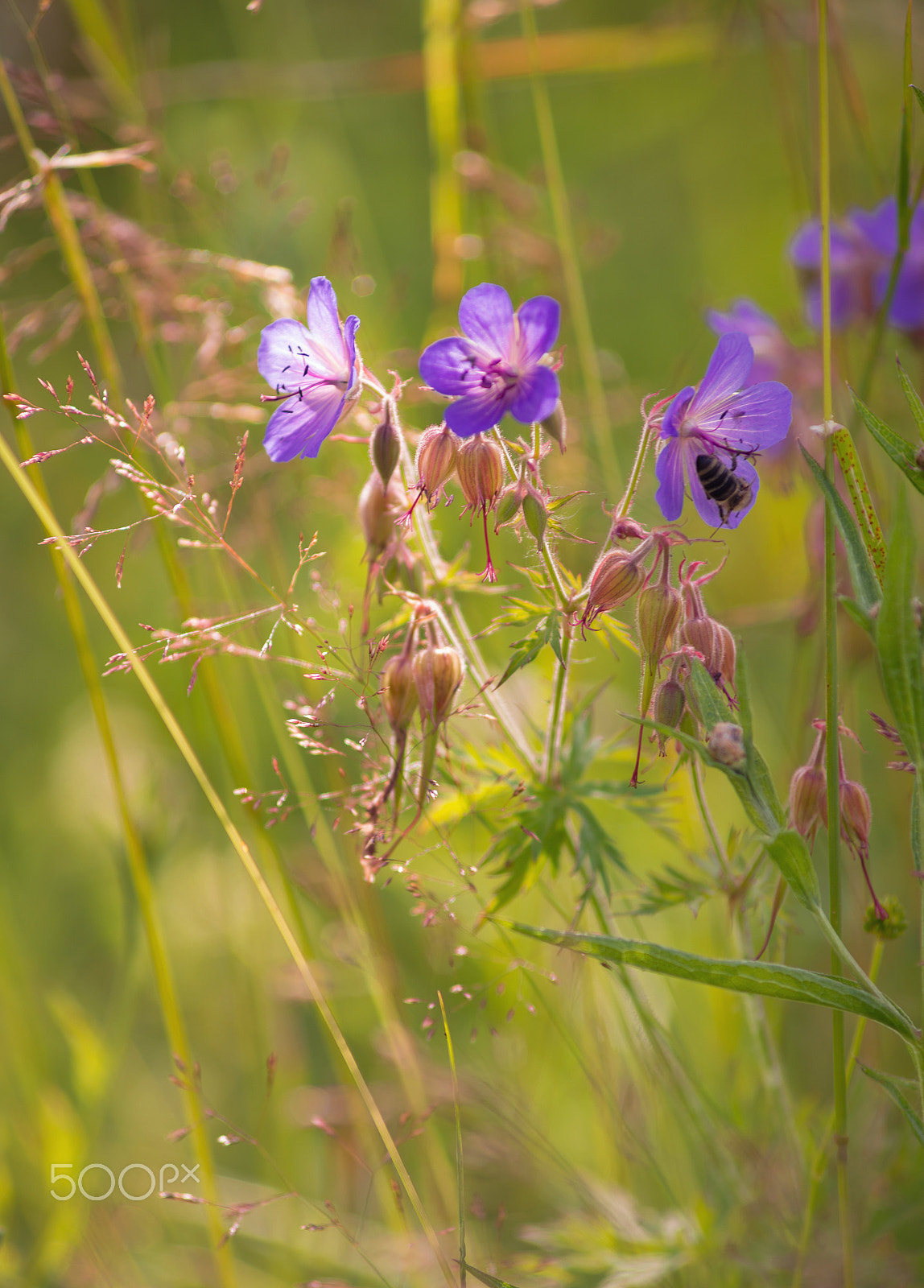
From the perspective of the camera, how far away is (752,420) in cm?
101

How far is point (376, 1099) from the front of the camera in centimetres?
173

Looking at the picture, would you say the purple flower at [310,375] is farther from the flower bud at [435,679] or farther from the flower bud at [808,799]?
the flower bud at [808,799]

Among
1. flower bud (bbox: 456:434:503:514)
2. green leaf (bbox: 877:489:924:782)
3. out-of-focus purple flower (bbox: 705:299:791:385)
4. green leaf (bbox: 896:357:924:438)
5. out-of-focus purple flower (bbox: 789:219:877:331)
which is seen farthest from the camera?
out-of-focus purple flower (bbox: 789:219:877:331)

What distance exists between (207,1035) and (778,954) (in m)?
1.33

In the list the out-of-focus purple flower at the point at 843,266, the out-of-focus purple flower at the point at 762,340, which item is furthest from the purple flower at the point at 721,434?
the out-of-focus purple flower at the point at 843,266

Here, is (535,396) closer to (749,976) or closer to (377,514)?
(377,514)

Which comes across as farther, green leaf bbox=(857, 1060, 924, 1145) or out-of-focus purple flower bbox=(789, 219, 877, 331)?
out-of-focus purple flower bbox=(789, 219, 877, 331)

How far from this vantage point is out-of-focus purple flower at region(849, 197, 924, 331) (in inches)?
69.4

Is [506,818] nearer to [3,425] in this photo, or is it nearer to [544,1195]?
[544,1195]

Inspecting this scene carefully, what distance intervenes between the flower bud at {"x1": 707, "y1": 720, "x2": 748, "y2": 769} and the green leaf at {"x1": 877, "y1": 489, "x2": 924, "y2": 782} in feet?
0.40

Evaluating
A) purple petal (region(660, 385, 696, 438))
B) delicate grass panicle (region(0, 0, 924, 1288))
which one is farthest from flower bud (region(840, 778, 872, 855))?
purple petal (region(660, 385, 696, 438))

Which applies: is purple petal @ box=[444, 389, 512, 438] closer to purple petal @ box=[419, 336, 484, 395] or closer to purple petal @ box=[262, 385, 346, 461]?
purple petal @ box=[419, 336, 484, 395]

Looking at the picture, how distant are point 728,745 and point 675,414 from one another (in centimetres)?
36

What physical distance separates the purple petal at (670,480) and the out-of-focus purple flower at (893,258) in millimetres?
1020
